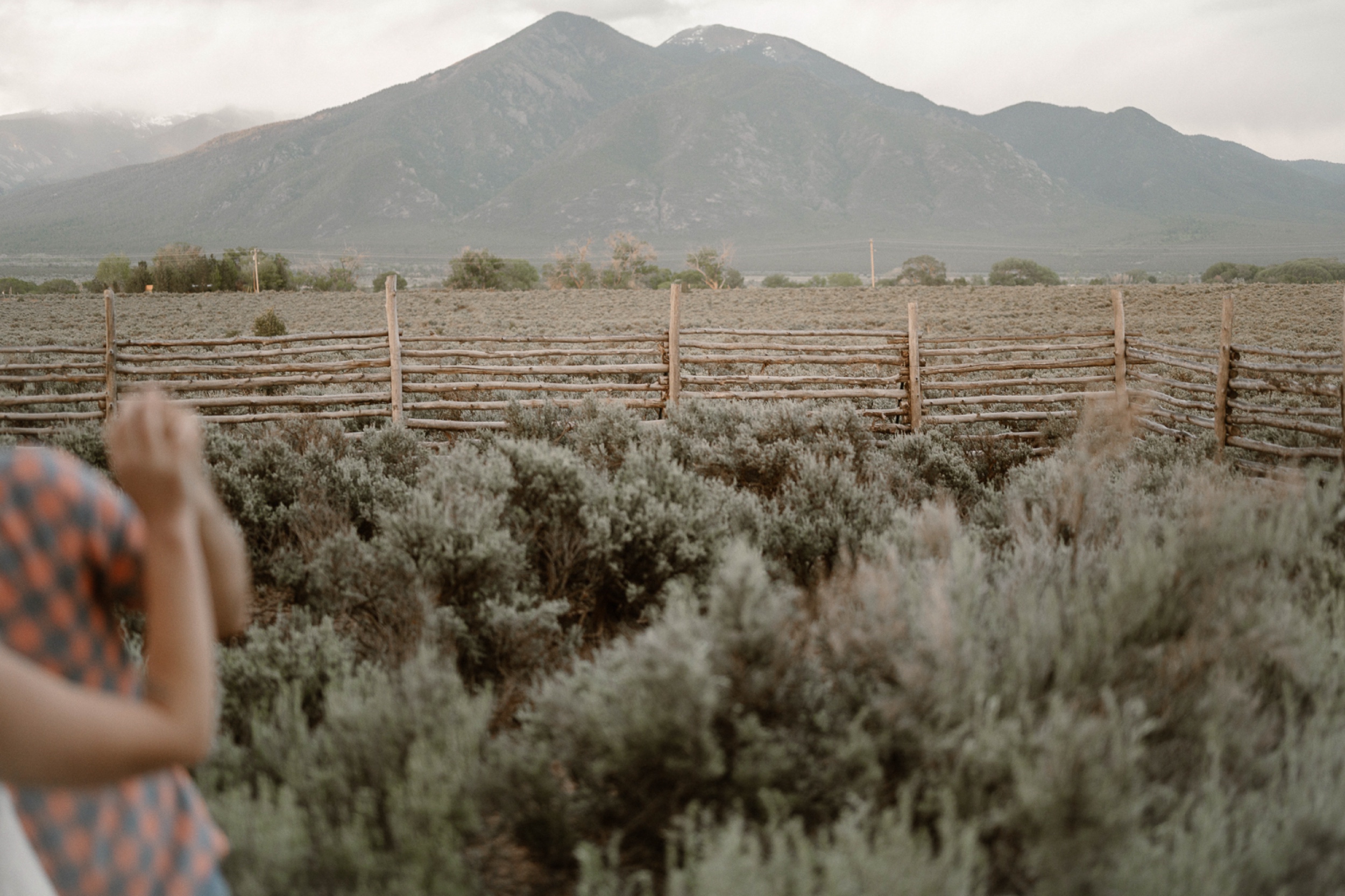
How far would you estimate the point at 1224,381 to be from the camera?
690 cm

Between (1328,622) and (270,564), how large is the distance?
4801 mm

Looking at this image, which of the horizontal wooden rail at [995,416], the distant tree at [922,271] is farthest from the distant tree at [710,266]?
the horizontal wooden rail at [995,416]

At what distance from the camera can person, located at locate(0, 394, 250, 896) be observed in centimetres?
77

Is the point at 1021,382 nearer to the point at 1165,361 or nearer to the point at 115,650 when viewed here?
the point at 1165,361

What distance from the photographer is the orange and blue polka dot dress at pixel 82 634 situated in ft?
3.02

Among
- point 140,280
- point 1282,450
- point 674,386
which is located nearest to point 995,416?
point 1282,450

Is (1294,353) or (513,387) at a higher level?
(1294,353)

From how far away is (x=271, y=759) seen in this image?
Answer: 78.7 inches

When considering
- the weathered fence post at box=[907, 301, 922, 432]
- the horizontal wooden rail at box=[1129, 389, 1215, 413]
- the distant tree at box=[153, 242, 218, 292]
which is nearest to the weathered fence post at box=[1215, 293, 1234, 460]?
the horizontal wooden rail at box=[1129, 389, 1215, 413]

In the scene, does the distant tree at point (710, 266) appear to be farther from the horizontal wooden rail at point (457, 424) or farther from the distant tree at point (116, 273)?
the horizontal wooden rail at point (457, 424)

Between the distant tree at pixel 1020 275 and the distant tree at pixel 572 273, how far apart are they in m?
29.9

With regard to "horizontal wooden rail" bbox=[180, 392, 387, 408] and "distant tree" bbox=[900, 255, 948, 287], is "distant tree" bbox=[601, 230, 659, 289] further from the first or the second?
"horizontal wooden rail" bbox=[180, 392, 387, 408]

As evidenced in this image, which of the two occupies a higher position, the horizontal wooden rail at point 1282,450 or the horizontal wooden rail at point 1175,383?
the horizontal wooden rail at point 1175,383

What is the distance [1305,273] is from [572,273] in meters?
49.0
